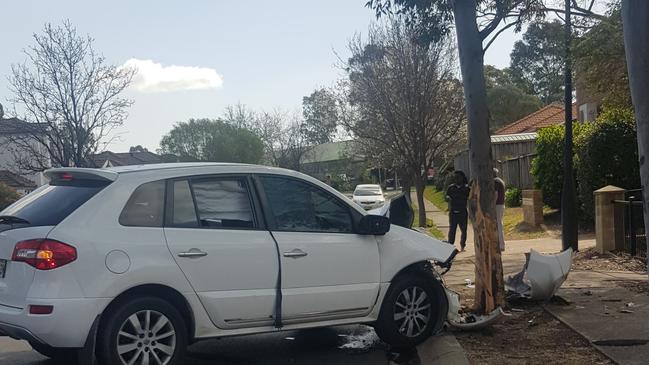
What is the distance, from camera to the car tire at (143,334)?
5293 mm

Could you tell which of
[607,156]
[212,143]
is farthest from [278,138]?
[607,156]

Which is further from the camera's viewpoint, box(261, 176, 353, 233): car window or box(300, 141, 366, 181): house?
box(300, 141, 366, 181): house

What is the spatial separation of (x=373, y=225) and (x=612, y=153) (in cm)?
1100

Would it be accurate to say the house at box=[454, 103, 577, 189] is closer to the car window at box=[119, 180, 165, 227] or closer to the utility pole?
the utility pole

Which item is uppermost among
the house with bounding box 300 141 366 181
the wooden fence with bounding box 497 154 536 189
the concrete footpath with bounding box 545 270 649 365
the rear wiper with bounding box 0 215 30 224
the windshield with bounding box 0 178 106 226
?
the house with bounding box 300 141 366 181

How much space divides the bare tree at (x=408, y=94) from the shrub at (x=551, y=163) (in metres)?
2.78

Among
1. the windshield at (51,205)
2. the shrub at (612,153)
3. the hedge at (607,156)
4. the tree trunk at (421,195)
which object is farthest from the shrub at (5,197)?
the windshield at (51,205)

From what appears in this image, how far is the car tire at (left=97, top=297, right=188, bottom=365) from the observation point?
17.4 feet

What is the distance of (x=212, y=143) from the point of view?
52750mm

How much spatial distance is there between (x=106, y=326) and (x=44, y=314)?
447 mm

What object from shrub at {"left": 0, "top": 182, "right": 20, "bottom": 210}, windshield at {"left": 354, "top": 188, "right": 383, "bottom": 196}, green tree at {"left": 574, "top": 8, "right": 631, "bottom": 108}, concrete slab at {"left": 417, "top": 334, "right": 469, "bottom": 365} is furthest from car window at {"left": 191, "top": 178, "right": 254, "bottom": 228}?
windshield at {"left": 354, "top": 188, "right": 383, "bottom": 196}

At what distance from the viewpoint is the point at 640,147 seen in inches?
190

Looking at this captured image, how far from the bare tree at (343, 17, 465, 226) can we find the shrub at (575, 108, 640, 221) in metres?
5.94

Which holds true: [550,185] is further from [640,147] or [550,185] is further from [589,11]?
[640,147]
